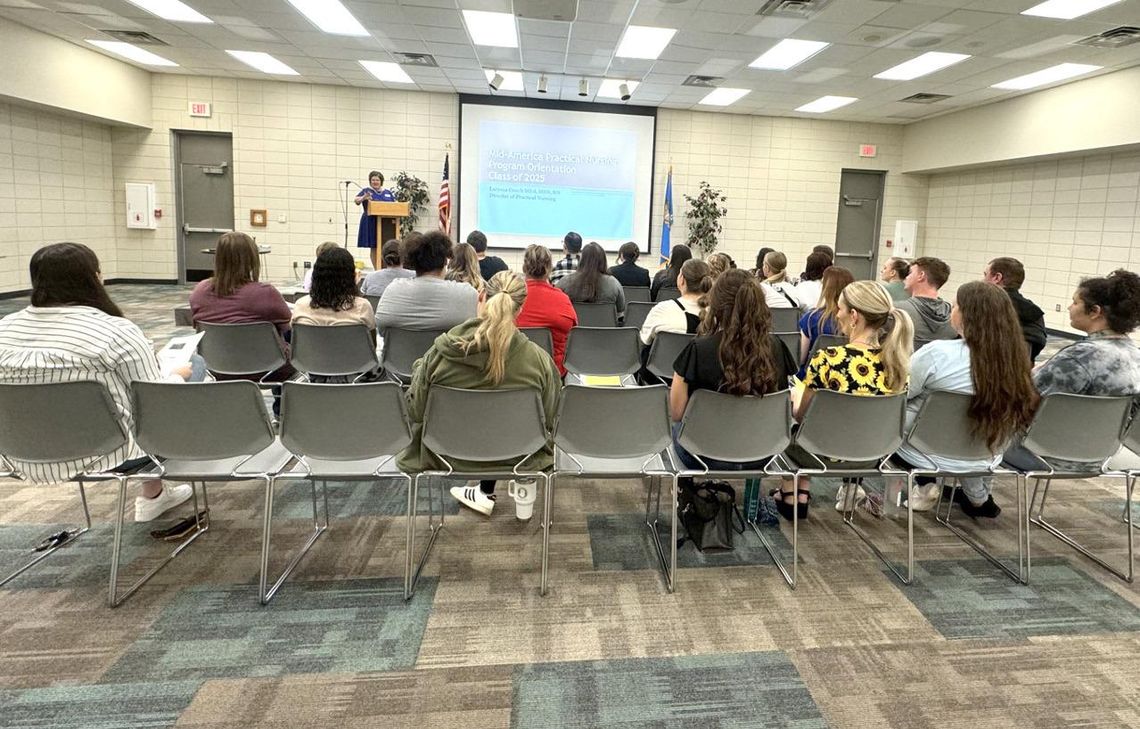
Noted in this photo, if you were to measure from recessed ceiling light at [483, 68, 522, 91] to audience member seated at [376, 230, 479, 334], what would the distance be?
655 centimetres

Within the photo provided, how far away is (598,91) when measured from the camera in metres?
10.3

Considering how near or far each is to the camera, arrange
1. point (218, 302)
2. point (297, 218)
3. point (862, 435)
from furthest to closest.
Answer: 1. point (297, 218)
2. point (218, 302)
3. point (862, 435)

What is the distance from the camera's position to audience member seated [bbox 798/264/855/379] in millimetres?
4008

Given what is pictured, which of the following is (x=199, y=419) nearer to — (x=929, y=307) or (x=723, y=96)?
(x=929, y=307)

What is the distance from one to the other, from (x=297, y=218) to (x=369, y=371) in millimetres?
8265

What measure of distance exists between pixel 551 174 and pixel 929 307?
8144 millimetres

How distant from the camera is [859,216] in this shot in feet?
40.8

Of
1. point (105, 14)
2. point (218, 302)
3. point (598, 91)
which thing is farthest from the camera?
point (598, 91)

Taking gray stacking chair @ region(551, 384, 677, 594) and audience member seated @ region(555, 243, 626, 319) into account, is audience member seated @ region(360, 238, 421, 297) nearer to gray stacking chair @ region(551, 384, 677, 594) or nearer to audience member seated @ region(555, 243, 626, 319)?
audience member seated @ region(555, 243, 626, 319)

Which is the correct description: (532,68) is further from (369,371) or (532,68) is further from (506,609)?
(506,609)

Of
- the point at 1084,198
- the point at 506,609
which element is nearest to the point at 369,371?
the point at 506,609

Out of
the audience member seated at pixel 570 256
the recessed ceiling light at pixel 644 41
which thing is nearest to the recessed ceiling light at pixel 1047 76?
the recessed ceiling light at pixel 644 41

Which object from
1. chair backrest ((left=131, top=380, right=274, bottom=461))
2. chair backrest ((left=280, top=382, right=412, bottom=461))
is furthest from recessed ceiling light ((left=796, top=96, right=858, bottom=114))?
chair backrest ((left=131, top=380, right=274, bottom=461))

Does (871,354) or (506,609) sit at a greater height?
(871,354)
